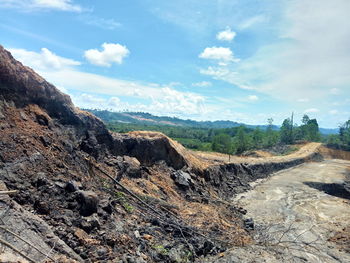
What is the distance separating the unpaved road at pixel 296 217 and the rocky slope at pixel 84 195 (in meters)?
1.42

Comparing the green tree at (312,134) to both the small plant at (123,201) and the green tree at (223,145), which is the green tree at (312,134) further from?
the small plant at (123,201)

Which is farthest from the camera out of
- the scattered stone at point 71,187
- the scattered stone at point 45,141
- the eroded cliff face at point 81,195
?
the scattered stone at point 45,141

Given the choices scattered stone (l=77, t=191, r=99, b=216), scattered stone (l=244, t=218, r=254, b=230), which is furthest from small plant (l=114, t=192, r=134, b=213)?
scattered stone (l=244, t=218, r=254, b=230)

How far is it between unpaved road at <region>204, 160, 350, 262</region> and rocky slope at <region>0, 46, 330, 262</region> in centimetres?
142

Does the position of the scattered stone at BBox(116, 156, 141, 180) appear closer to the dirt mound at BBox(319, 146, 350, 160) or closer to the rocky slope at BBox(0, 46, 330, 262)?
the rocky slope at BBox(0, 46, 330, 262)

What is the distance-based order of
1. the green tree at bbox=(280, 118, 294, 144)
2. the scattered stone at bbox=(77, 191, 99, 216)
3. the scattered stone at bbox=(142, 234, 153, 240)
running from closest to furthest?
the scattered stone at bbox=(77, 191, 99, 216) < the scattered stone at bbox=(142, 234, 153, 240) < the green tree at bbox=(280, 118, 294, 144)

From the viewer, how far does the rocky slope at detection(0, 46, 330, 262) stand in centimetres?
763

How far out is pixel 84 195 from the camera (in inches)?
365

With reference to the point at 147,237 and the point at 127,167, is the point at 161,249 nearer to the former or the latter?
the point at 147,237

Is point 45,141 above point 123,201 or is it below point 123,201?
above

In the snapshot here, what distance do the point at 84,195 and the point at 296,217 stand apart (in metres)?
17.9

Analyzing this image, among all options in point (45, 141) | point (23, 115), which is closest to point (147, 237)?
point (45, 141)

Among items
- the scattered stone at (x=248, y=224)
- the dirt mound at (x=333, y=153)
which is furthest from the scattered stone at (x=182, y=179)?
the dirt mound at (x=333, y=153)

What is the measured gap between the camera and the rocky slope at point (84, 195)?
7.63 meters
